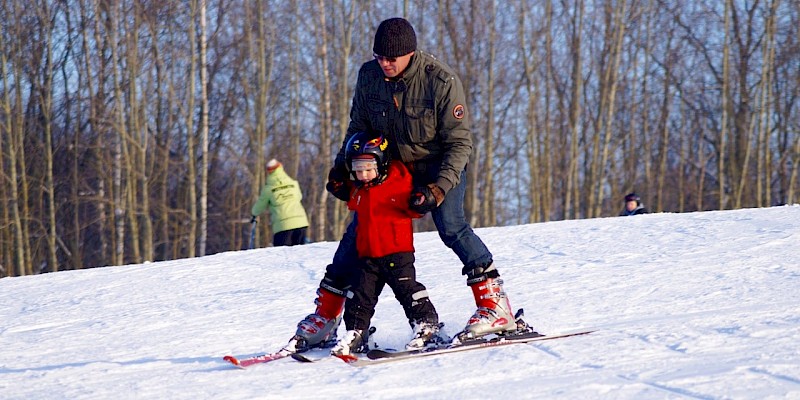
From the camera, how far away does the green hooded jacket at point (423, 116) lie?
4.23 m

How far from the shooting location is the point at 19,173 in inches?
866

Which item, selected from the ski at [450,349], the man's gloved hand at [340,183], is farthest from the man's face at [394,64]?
the ski at [450,349]

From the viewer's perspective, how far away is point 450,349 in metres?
4.27

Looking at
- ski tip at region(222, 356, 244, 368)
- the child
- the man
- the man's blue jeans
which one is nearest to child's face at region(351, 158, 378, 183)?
the child

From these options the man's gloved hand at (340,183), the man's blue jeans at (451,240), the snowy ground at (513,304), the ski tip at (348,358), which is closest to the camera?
the snowy ground at (513,304)

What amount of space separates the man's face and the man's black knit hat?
0.02 metres

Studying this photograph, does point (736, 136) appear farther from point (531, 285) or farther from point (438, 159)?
point (438, 159)

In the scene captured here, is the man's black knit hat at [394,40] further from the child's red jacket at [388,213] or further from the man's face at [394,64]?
the child's red jacket at [388,213]

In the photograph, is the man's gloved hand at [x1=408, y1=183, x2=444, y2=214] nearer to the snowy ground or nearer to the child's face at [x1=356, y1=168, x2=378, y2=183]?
the child's face at [x1=356, y1=168, x2=378, y2=183]

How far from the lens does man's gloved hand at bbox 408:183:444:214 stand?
161 inches

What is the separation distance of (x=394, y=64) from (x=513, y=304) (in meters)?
1.99

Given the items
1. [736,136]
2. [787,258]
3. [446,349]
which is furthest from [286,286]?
[736,136]

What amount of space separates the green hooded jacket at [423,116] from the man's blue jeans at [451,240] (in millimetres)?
123

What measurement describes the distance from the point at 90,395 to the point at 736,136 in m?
27.8
